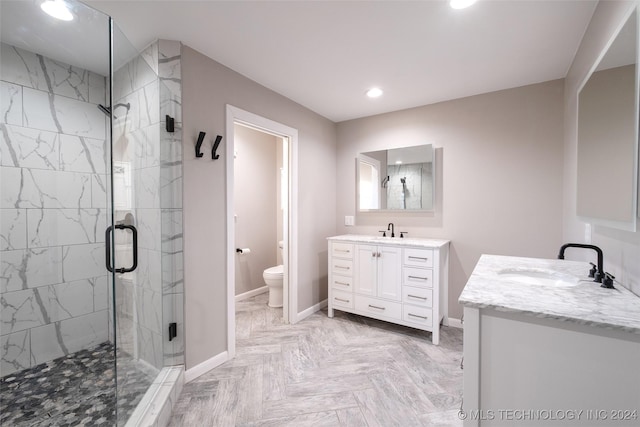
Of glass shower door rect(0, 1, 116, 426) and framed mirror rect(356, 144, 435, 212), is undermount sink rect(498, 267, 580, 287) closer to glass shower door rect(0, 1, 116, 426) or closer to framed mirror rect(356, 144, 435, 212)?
framed mirror rect(356, 144, 435, 212)

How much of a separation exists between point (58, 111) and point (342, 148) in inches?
111

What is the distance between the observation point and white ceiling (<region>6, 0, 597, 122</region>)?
1524mm

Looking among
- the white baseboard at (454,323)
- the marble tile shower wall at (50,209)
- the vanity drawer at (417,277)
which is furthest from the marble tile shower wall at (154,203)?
the white baseboard at (454,323)

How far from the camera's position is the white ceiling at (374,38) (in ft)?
5.00

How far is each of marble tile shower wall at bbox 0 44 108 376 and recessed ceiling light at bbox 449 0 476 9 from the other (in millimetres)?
2677

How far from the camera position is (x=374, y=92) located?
2.64 metres

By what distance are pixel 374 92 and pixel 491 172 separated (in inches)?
56.5

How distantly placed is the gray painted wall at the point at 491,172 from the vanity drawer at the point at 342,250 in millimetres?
699

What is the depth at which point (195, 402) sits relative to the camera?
170 cm

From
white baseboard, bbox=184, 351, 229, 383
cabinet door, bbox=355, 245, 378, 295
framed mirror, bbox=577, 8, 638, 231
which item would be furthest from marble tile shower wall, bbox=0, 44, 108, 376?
framed mirror, bbox=577, 8, 638, 231

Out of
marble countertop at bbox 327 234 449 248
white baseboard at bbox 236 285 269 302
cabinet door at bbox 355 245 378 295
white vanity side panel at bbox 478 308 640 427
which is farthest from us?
white baseboard at bbox 236 285 269 302

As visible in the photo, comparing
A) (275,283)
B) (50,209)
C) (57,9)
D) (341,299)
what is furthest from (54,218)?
(341,299)

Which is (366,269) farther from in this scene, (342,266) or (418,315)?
(418,315)

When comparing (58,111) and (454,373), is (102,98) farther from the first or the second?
(454,373)
